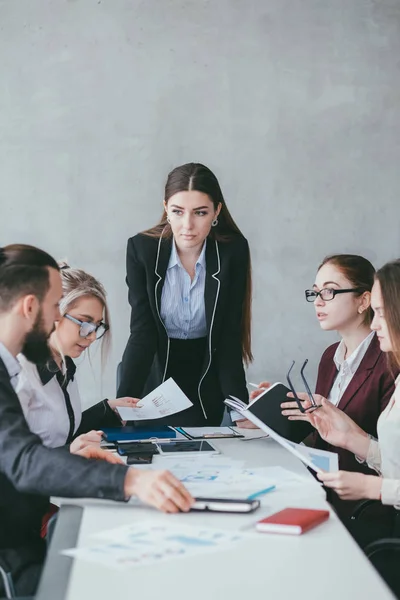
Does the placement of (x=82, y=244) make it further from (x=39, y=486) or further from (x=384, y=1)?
(x=39, y=486)

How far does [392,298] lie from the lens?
7.72 ft

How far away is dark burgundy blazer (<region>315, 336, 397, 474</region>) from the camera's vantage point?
2.64 meters

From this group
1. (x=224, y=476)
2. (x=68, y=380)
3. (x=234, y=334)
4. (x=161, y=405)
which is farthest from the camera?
(x=234, y=334)

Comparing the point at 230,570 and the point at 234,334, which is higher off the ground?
the point at 234,334

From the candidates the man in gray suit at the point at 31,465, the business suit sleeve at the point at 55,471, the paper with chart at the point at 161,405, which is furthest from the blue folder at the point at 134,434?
the business suit sleeve at the point at 55,471

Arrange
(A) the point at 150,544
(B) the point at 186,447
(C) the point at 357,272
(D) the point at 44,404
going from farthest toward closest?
(C) the point at 357,272, (B) the point at 186,447, (D) the point at 44,404, (A) the point at 150,544

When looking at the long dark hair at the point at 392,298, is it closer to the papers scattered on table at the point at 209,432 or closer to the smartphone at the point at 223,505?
the papers scattered on table at the point at 209,432

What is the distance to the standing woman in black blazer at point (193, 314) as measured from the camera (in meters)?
3.20

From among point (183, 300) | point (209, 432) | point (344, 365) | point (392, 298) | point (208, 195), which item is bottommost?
point (209, 432)

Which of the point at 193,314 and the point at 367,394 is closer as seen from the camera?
the point at 367,394

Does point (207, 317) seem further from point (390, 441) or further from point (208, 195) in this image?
point (390, 441)

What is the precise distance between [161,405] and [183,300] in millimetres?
598

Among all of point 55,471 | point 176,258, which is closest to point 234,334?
point 176,258

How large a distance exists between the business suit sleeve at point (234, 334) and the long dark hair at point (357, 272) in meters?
0.43
